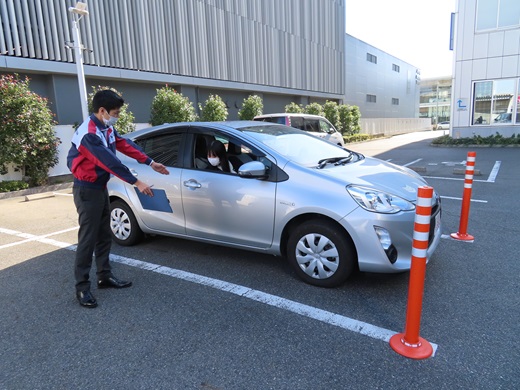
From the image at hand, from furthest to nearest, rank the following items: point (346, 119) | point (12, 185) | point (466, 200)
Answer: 1. point (346, 119)
2. point (12, 185)
3. point (466, 200)

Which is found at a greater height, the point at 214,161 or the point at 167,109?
the point at 167,109

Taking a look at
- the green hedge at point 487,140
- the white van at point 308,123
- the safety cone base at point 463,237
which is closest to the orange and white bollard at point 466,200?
the safety cone base at point 463,237

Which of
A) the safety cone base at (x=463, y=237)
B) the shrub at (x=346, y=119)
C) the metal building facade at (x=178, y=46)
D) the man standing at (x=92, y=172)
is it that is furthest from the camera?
the shrub at (x=346, y=119)

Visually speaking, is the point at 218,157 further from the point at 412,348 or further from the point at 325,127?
the point at 325,127

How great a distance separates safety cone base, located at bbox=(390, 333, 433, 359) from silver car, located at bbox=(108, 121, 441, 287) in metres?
0.71

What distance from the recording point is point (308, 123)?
1347 cm

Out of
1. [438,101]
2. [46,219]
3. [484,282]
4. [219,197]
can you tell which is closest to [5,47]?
[46,219]

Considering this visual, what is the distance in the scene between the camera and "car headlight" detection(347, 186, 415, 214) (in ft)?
10.6

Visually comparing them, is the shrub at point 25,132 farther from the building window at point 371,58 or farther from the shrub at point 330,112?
the building window at point 371,58

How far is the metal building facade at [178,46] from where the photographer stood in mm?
12109

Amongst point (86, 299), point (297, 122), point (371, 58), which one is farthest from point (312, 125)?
point (371, 58)

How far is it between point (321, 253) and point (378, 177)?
93 centimetres

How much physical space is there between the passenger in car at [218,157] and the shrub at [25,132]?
7.36 meters

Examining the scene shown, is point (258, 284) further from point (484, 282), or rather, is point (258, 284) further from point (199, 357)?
point (484, 282)
